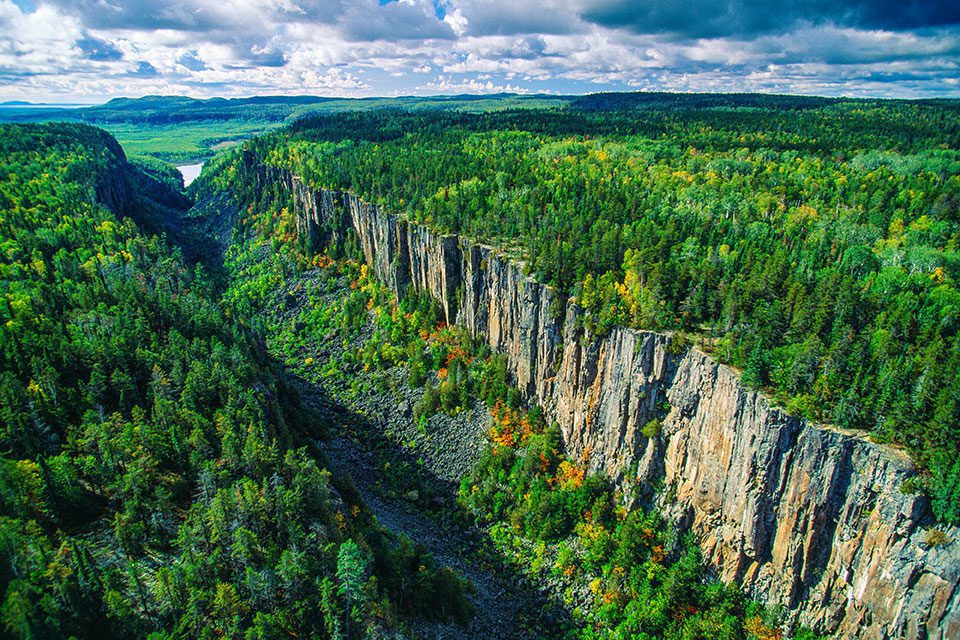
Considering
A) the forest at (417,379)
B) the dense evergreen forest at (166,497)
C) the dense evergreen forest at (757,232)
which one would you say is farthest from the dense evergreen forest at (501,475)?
the dense evergreen forest at (757,232)

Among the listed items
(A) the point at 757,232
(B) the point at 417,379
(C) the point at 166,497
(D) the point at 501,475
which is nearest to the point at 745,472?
(D) the point at 501,475

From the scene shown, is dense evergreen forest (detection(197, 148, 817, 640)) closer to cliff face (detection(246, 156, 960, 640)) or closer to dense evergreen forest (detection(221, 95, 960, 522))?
cliff face (detection(246, 156, 960, 640))

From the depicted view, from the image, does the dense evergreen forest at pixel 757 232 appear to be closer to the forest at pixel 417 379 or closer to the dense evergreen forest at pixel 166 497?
the forest at pixel 417 379

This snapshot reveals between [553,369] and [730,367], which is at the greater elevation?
[730,367]

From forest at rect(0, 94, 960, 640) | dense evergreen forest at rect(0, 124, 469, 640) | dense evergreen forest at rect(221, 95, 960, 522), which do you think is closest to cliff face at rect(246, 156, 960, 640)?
forest at rect(0, 94, 960, 640)

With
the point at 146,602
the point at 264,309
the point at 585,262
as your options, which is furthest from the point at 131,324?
the point at 585,262

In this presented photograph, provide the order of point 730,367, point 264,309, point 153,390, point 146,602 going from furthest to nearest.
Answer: point 264,309, point 153,390, point 730,367, point 146,602

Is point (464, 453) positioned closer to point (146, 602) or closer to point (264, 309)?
point (146, 602)

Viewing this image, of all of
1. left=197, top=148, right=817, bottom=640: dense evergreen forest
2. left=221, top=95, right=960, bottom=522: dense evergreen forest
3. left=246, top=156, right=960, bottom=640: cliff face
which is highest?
left=221, top=95, right=960, bottom=522: dense evergreen forest

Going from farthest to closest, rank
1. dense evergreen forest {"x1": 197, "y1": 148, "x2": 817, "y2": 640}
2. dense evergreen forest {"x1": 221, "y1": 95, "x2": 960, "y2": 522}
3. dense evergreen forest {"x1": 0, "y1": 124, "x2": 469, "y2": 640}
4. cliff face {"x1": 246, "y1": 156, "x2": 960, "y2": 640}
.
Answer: dense evergreen forest {"x1": 197, "y1": 148, "x2": 817, "y2": 640} < dense evergreen forest {"x1": 221, "y1": 95, "x2": 960, "y2": 522} < cliff face {"x1": 246, "y1": 156, "x2": 960, "y2": 640} < dense evergreen forest {"x1": 0, "y1": 124, "x2": 469, "y2": 640}
